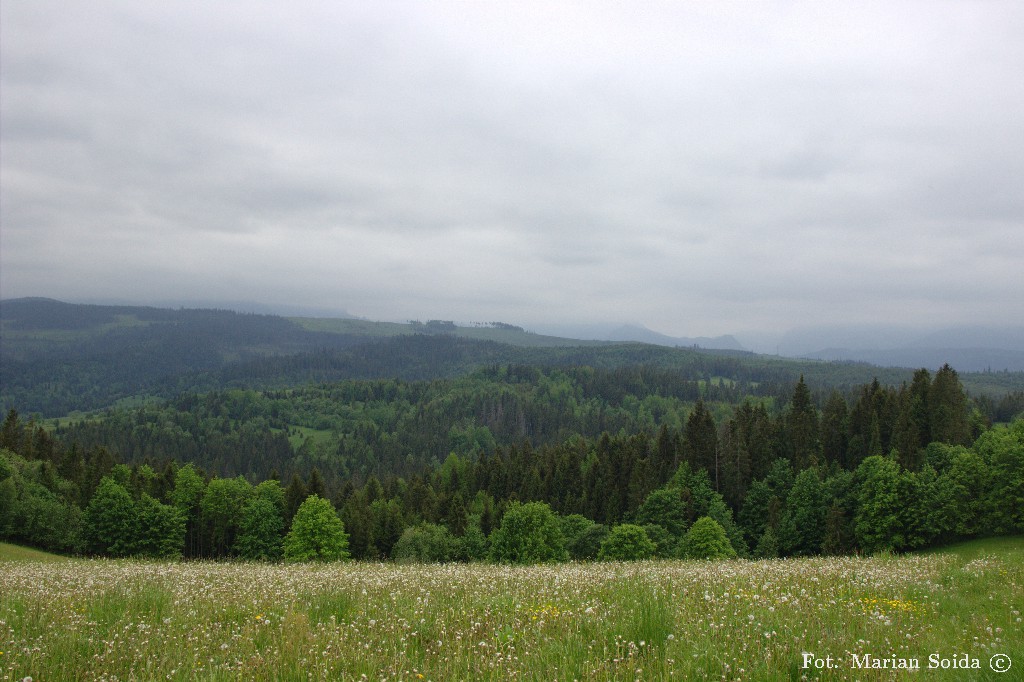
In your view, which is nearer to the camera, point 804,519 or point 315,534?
point 315,534

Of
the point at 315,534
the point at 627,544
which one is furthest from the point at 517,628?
the point at 315,534

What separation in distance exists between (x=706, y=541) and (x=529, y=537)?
1818cm

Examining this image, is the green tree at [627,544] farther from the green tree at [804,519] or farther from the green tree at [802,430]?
the green tree at [802,430]

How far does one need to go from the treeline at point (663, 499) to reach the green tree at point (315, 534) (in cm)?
157

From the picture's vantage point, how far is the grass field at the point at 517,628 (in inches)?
253

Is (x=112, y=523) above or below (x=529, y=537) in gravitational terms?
below

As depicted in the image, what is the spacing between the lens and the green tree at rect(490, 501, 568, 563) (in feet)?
188

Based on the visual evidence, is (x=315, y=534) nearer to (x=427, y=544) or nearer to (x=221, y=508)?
(x=427, y=544)

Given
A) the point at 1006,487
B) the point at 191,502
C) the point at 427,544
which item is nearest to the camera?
the point at 1006,487

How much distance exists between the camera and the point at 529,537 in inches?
2276

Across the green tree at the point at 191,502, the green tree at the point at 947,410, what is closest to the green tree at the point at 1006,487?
the green tree at the point at 947,410

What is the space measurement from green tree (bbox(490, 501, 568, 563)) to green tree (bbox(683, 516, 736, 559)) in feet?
43.4

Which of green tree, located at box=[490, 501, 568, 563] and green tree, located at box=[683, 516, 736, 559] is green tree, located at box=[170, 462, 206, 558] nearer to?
green tree, located at box=[490, 501, 568, 563]

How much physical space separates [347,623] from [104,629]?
356cm
